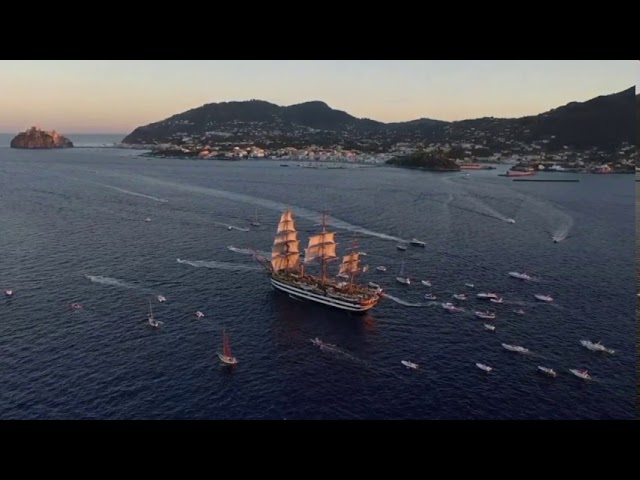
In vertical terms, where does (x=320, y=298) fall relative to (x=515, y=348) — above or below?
above

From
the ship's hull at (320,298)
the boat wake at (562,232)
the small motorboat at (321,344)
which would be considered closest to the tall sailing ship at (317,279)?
the ship's hull at (320,298)

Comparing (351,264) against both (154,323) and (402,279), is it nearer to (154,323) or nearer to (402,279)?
(402,279)

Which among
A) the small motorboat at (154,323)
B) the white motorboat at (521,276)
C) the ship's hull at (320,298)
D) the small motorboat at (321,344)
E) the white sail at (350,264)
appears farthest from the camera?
the white motorboat at (521,276)

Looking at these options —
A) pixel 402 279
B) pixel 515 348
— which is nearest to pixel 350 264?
pixel 402 279

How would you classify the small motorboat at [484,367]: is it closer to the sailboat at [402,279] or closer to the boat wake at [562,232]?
the sailboat at [402,279]

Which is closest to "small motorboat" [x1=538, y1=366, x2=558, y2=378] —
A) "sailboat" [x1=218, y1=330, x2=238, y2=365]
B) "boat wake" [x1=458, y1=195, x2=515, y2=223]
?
"sailboat" [x1=218, y1=330, x2=238, y2=365]

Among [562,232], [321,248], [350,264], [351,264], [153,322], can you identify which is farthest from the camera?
[562,232]
